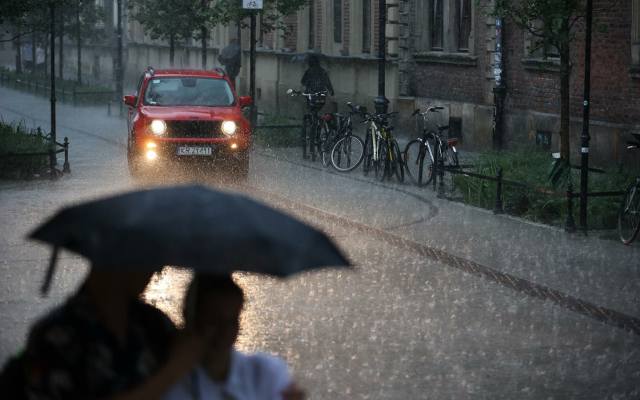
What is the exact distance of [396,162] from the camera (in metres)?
20.1

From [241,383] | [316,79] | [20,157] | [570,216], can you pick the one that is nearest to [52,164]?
[20,157]

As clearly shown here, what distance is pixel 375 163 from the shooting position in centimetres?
2069

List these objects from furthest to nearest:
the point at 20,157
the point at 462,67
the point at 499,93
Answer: the point at 462,67, the point at 499,93, the point at 20,157

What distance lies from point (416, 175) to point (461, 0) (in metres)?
8.19

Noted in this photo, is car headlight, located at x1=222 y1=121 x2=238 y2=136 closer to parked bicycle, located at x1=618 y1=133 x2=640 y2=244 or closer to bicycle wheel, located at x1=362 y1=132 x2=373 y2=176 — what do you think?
bicycle wheel, located at x1=362 y1=132 x2=373 y2=176

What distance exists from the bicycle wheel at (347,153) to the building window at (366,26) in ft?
36.5

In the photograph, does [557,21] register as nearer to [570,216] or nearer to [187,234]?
[570,216]

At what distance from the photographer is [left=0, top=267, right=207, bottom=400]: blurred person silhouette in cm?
311

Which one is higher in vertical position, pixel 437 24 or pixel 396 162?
pixel 437 24

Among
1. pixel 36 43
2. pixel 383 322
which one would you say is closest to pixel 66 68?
pixel 36 43

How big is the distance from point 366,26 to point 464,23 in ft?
18.6

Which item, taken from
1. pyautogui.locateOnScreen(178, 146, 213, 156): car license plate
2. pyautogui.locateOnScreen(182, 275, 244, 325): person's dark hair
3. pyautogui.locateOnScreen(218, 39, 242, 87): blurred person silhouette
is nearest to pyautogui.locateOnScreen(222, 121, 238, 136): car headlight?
pyautogui.locateOnScreen(178, 146, 213, 156): car license plate

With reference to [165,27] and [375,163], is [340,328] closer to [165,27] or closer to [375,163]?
[375,163]

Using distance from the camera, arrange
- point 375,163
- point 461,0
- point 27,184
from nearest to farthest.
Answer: point 27,184 → point 375,163 → point 461,0
